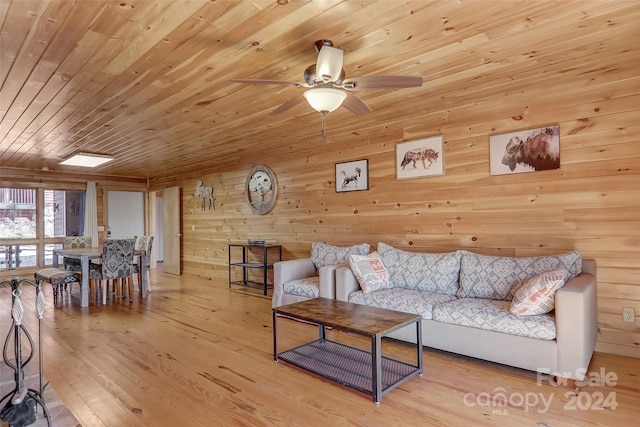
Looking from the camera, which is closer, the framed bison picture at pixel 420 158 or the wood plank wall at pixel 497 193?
the wood plank wall at pixel 497 193

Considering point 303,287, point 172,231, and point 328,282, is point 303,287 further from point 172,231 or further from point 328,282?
point 172,231

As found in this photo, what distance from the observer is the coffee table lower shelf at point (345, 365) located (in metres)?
2.50

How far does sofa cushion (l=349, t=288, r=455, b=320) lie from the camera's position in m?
3.11

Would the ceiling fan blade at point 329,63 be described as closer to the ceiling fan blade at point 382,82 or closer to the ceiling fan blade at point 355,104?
the ceiling fan blade at point 382,82

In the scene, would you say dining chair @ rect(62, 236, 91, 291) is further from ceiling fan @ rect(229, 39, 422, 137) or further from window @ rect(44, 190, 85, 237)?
ceiling fan @ rect(229, 39, 422, 137)

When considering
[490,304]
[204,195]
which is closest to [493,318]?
[490,304]

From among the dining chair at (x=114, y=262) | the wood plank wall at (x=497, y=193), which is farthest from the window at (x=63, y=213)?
the wood plank wall at (x=497, y=193)

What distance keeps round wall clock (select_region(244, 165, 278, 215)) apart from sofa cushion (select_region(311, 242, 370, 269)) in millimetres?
1348

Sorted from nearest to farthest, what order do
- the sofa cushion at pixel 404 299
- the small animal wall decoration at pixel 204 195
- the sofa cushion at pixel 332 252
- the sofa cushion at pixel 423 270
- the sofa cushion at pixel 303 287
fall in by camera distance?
Result: the sofa cushion at pixel 404 299, the sofa cushion at pixel 423 270, the sofa cushion at pixel 303 287, the sofa cushion at pixel 332 252, the small animal wall decoration at pixel 204 195

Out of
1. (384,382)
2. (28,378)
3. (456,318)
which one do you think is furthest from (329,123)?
(28,378)

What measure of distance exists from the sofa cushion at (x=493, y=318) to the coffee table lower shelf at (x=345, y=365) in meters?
0.54

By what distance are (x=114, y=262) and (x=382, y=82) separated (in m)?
4.62

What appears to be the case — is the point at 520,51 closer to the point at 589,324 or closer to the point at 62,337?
the point at 589,324

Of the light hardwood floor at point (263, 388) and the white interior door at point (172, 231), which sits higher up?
the white interior door at point (172, 231)
